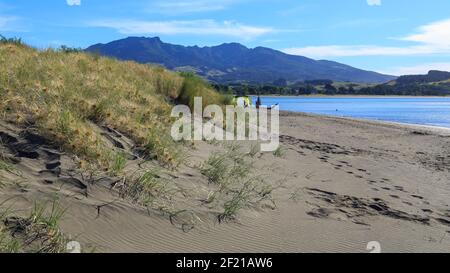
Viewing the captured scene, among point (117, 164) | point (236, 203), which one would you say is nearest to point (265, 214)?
point (236, 203)

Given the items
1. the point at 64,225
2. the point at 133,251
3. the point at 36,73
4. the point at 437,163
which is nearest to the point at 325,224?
the point at 133,251

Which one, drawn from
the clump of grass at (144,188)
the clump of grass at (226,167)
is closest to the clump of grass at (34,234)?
the clump of grass at (144,188)

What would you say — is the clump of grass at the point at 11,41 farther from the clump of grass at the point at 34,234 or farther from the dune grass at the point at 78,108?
the clump of grass at the point at 34,234

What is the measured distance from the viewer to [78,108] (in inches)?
261

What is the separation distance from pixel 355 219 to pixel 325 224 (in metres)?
0.51

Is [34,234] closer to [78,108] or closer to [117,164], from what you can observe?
[117,164]

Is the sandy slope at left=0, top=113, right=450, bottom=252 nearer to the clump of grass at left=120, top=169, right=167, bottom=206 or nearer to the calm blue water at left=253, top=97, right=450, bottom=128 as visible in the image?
the clump of grass at left=120, top=169, right=167, bottom=206

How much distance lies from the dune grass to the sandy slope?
287 mm

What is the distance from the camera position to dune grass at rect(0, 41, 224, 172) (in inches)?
221

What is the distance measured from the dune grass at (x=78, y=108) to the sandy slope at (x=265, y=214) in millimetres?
287

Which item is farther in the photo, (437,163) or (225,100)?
(225,100)

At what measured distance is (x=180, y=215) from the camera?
4973mm
